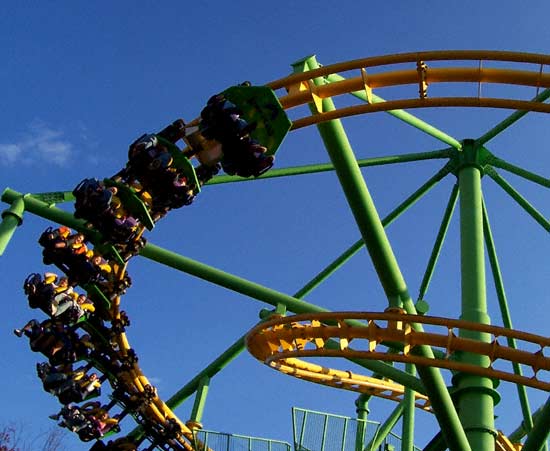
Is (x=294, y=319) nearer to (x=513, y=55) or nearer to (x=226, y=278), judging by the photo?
(x=226, y=278)

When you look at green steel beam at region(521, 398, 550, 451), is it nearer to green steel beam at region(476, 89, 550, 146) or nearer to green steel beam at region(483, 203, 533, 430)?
green steel beam at region(483, 203, 533, 430)

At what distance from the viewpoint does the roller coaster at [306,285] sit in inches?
305

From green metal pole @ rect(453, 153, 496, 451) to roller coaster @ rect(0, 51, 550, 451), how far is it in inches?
0.6

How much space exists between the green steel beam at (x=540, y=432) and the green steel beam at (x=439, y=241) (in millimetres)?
3670

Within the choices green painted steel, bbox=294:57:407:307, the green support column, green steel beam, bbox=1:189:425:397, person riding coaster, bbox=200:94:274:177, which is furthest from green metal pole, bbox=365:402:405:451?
person riding coaster, bbox=200:94:274:177

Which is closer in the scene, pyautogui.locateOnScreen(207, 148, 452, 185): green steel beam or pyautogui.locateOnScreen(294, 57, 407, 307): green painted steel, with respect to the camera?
pyautogui.locateOnScreen(294, 57, 407, 307): green painted steel

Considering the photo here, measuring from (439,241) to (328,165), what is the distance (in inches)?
108

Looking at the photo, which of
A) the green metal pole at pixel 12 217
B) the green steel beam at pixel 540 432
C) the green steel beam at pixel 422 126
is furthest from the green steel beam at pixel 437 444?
the green metal pole at pixel 12 217

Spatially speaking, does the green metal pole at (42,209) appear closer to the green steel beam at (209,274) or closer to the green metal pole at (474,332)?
the green steel beam at (209,274)

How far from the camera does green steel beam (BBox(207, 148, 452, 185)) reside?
977 cm

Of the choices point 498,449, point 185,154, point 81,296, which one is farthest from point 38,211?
point 498,449

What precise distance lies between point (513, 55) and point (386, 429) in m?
7.22

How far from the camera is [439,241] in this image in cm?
1255

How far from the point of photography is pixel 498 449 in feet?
44.1
